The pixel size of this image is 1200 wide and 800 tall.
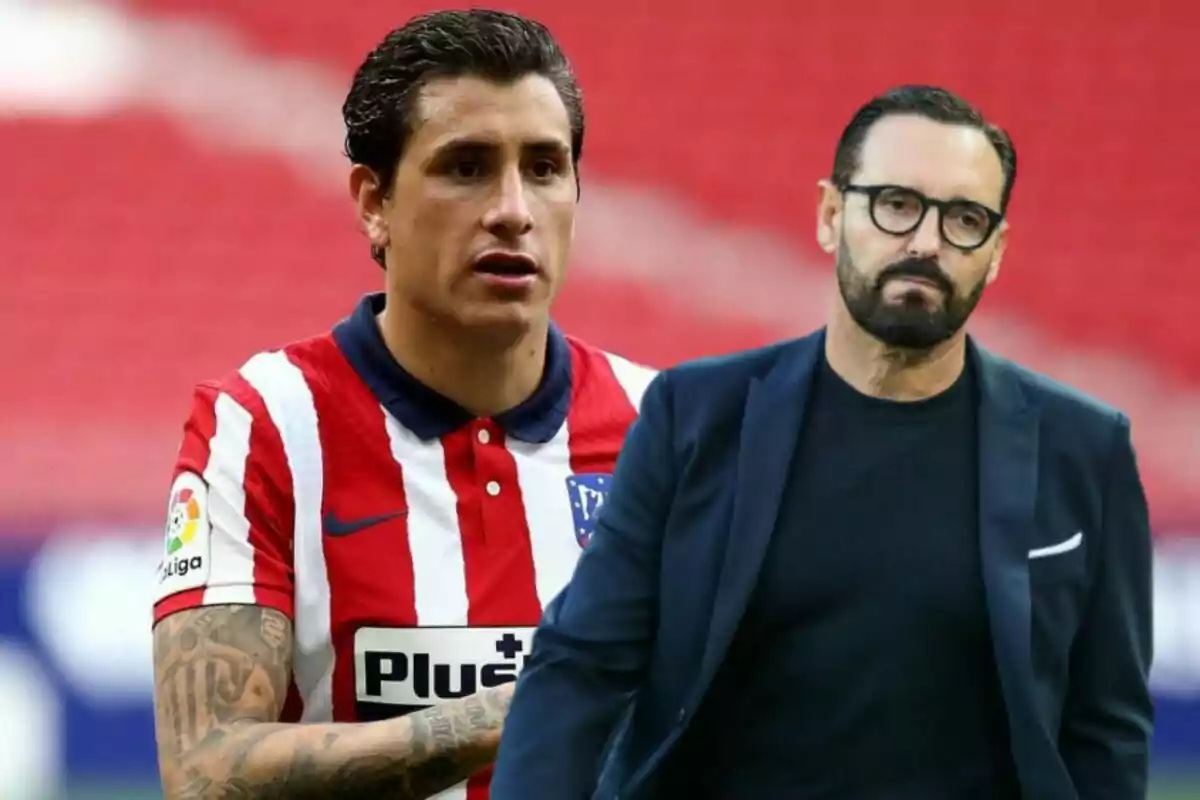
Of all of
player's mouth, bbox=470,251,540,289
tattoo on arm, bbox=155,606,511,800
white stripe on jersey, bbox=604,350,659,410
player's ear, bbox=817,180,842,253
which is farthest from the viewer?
white stripe on jersey, bbox=604,350,659,410

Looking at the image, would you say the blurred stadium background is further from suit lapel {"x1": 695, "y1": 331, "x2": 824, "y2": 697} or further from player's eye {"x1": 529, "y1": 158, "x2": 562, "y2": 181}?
suit lapel {"x1": 695, "y1": 331, "x2": 824, "y2": 697}

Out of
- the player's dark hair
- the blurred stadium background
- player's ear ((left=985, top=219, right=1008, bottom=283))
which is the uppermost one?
the blurred stadium background

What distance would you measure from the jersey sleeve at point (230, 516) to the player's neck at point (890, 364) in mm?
739

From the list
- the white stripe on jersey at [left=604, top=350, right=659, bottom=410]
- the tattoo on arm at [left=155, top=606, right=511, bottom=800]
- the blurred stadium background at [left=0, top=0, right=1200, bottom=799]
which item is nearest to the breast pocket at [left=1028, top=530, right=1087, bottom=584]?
the tattoo on arm at [left=155, top=606, right=511, bottom=800]

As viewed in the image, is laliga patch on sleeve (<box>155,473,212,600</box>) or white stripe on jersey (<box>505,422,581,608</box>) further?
white stripe on jersey (<box>505,422,581,608</box>)

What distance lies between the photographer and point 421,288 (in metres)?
2.27

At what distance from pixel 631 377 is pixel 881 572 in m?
0.90

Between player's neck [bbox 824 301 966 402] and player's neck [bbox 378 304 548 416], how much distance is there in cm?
66

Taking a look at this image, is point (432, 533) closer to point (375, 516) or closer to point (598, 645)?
point (375, 516)

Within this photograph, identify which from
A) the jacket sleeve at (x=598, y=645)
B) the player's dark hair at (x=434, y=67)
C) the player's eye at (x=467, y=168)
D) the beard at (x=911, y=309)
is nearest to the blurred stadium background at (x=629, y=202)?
the player's dark hair at (x=434, y=67)

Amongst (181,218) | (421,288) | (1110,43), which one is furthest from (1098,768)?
(1110,43)

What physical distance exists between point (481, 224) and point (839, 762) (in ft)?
2.57

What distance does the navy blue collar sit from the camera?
232cm

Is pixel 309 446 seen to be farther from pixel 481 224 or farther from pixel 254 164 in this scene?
pixel 254 164
